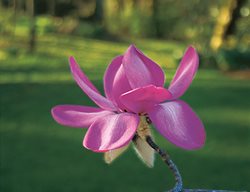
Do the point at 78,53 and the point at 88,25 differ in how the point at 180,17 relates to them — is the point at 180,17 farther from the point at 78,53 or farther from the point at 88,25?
the point at 78,53

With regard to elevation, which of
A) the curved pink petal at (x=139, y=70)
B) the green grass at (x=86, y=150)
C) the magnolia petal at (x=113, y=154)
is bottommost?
the green grass at (x=86, y=150)

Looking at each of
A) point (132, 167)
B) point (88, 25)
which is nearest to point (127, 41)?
point (88, 25)

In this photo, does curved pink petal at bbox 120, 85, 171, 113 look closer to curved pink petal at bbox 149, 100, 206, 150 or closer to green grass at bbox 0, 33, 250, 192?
curved pink petal at bbox 149, 100, 206, 150

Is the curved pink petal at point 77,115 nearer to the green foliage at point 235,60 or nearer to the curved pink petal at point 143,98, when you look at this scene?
the curved pink petal at point 143,98

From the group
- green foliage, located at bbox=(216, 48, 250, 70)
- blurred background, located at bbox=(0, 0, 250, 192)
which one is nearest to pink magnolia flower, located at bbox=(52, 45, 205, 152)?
blurred background, located at bbox=(0, 0, 250, 192)

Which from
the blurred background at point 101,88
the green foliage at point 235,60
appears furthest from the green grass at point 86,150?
the green foliage at point 235,60

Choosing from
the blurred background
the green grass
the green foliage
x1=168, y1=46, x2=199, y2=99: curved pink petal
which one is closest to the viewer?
x1=168, y1=46, x2=199, y2=99: curved pink petal
